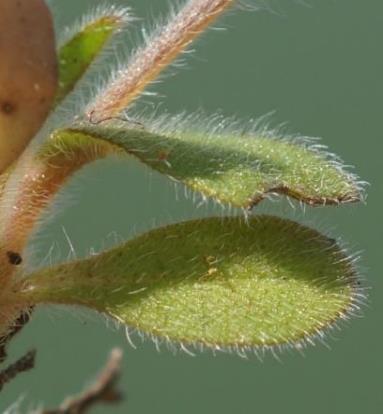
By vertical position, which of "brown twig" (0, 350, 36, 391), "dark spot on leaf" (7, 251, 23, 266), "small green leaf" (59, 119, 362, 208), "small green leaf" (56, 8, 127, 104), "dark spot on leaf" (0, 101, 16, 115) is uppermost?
"dark spot on leaf" (0, 101, 16, 115)

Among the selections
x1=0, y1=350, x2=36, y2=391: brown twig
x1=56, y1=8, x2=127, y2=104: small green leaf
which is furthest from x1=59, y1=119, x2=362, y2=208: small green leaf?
x1=0, y1=350, x2=36, y2=391: brown twig

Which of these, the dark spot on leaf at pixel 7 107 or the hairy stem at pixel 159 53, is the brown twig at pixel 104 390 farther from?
the hairy stem at pixel 159 53

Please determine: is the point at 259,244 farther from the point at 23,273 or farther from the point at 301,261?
the point at 23,273

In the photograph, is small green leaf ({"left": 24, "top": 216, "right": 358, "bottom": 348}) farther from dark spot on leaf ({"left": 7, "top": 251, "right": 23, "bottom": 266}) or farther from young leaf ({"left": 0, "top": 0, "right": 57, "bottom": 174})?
young leaf ({"left": 0, "top": 0, "right": 57, "bottom": 174})

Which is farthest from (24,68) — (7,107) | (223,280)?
(223,280)

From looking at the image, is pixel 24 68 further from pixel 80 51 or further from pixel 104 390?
pixel 104 390

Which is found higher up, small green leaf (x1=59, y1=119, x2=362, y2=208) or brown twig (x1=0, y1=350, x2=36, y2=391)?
small green leaf (x1=59, y1=119, x2=362, y2=208)
